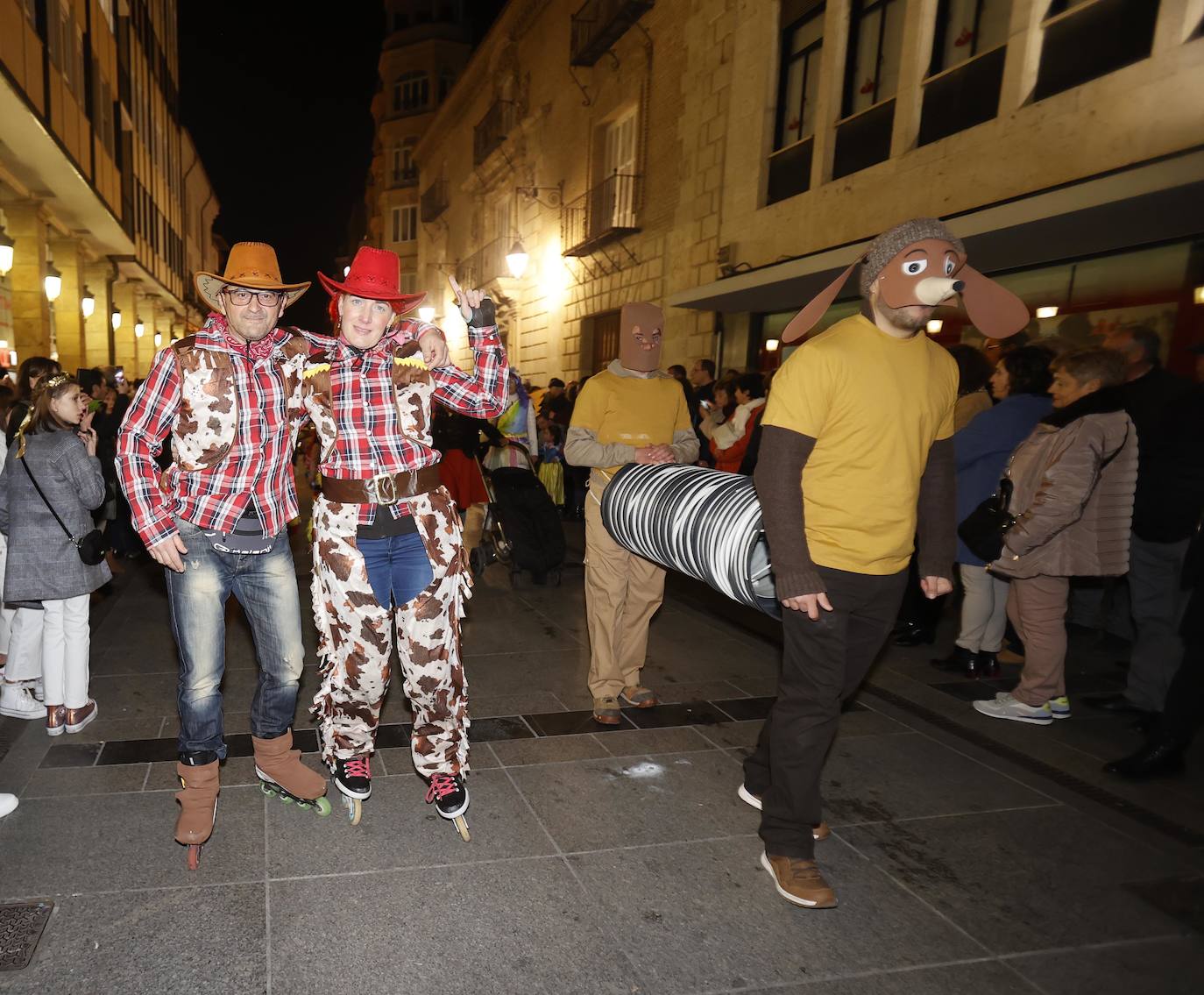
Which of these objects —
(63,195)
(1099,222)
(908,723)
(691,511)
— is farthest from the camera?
(63,195)

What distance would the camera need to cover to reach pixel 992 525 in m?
4.50

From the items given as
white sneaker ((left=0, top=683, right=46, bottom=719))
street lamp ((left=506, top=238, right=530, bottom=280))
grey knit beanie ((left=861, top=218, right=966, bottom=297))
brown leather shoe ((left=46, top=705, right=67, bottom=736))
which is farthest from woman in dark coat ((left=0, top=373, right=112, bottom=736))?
street lamp ((left=506, top=238, right=530, bottom=280))

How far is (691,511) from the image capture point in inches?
132

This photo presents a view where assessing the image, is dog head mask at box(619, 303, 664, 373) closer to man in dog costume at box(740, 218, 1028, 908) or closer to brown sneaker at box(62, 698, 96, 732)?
man in dog costume at box(740, 218, 1028, 908)

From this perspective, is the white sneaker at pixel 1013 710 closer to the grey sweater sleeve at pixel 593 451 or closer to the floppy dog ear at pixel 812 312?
the grey sweater sleeve at pixel 593 451

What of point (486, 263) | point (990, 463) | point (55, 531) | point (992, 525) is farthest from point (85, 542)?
point (486, 263)

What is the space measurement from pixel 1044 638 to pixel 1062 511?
79 cm

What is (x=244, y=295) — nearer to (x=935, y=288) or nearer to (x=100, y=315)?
(x=935, y=288)

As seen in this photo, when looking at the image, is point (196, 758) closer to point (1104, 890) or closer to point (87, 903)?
point (87, 903)

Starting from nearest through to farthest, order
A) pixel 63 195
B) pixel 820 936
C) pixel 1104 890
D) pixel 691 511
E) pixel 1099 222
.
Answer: pixel 820 936 < pixel 1104 890 < pixel 691 511 < pixel 1099 222 < pixel 63 195

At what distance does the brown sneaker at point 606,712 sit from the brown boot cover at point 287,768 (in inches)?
60.1

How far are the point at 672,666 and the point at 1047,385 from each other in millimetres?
3074

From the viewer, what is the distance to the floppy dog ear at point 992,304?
2.72 metres

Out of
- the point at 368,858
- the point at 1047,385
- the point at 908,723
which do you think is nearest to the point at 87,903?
the point at 368,858
